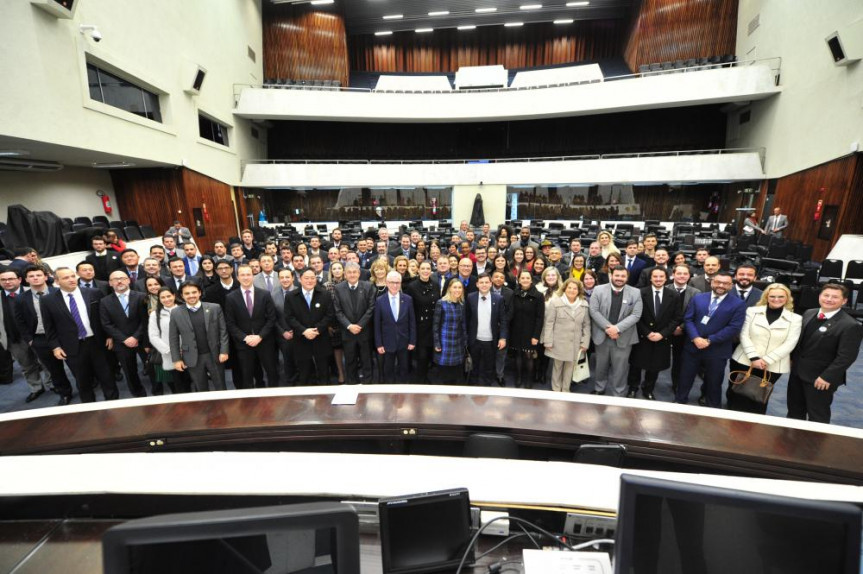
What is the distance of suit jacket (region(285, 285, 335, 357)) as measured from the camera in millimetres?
4031

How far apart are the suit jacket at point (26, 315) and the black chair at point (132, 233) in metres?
6.30

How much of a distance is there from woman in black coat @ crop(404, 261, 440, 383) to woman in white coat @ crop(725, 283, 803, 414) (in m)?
3.05

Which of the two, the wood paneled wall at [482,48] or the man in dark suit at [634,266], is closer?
the man in dark suit at [634,266]

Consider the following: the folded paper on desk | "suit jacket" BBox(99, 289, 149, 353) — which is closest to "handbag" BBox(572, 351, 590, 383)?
the folded paper on desk

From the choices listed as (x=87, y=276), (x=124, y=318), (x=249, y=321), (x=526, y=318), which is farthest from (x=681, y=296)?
(x=87, y=276)

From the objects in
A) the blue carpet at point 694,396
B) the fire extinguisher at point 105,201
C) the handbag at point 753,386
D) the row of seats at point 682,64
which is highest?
the row of seats at point 682,64

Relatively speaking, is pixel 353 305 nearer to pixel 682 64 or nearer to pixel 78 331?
pixel 78 331

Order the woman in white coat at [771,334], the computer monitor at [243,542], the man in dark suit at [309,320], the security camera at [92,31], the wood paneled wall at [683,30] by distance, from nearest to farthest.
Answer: the computer monitor at [243,542]
the woman in white coat at [771,334]
the man in dark suit at [309,320]
the security camera at [92,31]
the wood paneled wall at [683,30]

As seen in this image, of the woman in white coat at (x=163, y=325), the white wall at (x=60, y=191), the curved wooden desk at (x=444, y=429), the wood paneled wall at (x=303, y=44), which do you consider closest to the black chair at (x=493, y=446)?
the curved wooden desk at (x=444, y=429)

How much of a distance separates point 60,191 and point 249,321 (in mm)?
8887

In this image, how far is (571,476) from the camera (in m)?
1.37

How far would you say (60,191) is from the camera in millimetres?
8828

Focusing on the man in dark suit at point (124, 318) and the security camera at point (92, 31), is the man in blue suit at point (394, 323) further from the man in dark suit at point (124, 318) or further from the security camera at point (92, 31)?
the security camera at point (92, 31)

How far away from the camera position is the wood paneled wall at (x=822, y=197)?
898 centimetres
